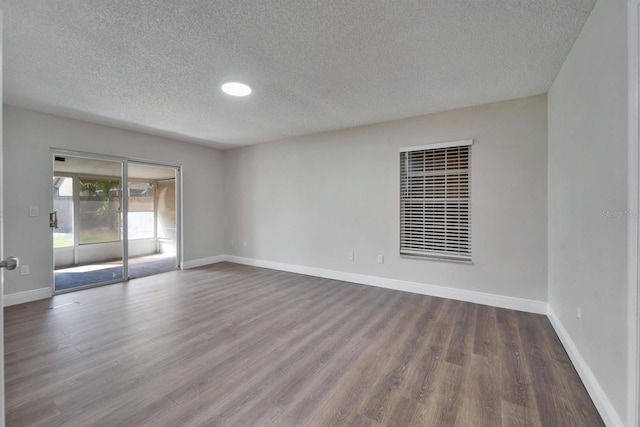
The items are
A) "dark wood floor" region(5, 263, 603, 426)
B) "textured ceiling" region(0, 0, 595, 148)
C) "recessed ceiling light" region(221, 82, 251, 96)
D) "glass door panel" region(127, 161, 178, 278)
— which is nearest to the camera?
"dark wood floor" region(5, 263, 603, 426)

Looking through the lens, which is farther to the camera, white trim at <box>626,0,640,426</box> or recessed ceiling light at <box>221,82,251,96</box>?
recessed ceiling light at <box>221,82,251,96</box>

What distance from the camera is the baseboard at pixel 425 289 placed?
316cm

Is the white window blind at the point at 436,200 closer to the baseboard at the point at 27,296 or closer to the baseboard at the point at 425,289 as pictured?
the baseboard at the point at 425,289

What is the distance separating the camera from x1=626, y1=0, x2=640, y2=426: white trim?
4.26 feet

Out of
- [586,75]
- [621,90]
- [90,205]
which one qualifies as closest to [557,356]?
[621,90]

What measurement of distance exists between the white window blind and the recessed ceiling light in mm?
2214

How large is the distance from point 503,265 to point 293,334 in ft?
8.47

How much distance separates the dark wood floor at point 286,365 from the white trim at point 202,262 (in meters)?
1.80

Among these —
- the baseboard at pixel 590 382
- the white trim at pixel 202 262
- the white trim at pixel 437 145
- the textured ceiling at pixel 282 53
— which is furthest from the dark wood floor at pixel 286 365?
the textured ceiling at pixel 282 53

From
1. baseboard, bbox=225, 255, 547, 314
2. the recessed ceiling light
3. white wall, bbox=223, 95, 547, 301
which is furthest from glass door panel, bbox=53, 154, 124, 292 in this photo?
the recessed ceiling light

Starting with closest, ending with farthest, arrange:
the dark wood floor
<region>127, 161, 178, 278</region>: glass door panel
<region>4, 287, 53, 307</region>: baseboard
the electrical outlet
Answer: the dark wood floor
the electrical outlet
<region>4, 287, 53, 307</region>: baseboard
<region>127, 161, 178, 278</region>: glass door panel

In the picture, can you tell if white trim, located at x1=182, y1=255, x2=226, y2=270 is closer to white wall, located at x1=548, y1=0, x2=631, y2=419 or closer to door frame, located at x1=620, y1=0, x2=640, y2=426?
white wall, located at x1=548, y1=0, x2=631, y2=419

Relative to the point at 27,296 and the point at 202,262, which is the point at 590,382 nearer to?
the point at 202,262

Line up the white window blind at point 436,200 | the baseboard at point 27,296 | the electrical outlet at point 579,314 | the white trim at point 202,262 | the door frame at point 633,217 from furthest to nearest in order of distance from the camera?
the white trim at point 202,262, the white window blind at point 436,200, the baseboard at point 27,296, the electrical outlet at point 579,314, the door frame at point 633,217
